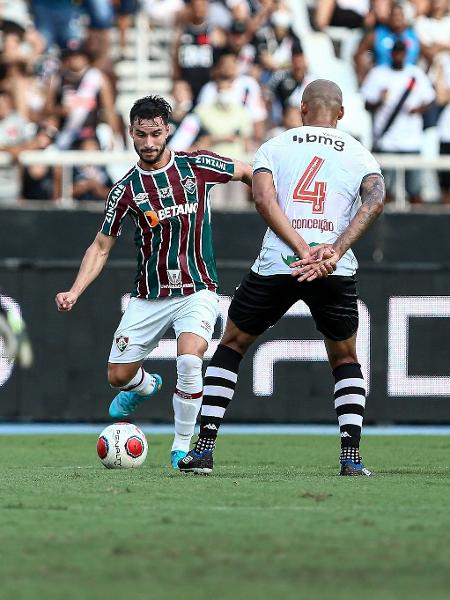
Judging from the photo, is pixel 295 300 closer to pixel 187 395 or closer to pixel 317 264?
pixel 317 264

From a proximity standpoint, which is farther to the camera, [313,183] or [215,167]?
[215,167]

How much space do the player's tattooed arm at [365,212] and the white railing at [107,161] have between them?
6263mm

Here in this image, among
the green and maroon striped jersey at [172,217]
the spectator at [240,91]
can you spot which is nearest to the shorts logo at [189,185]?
the green and maroon striped jersey at [172,217]

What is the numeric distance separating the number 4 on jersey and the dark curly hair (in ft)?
3.44

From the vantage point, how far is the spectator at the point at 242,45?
15469 millimetres

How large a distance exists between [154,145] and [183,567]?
408 centimetres

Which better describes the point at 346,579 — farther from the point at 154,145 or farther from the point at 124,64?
the point at 124,64

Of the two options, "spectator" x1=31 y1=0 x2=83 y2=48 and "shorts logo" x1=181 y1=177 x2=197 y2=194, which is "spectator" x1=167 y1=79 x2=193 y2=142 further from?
"shorts logo" x1=181 y1=177 x2=197 y2=194

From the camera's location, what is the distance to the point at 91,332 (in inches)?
501

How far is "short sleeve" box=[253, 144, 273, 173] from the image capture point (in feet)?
24.7

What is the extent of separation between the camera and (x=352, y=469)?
7.67 meters

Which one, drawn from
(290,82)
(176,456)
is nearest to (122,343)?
(176,456)

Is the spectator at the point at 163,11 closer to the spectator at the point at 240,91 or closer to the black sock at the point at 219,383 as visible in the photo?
the spectator at the point at 240,91

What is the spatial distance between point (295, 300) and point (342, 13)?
951 centimetres
